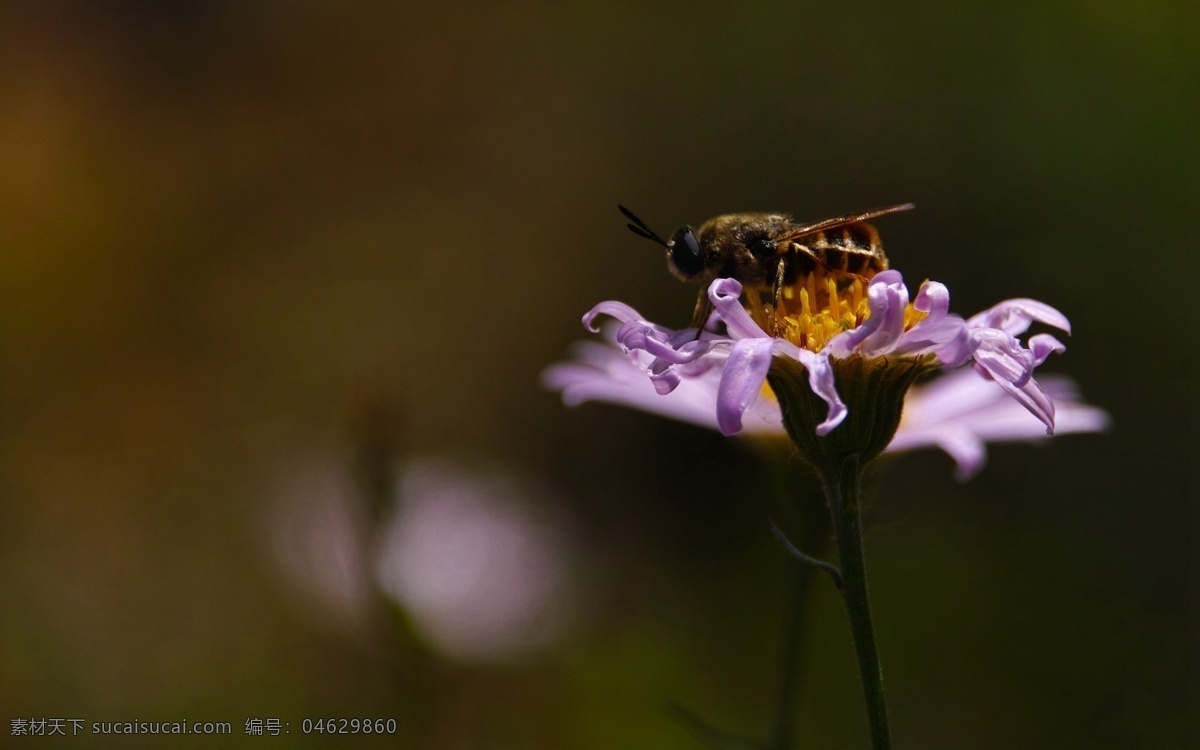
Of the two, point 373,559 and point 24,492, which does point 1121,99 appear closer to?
point 373,559

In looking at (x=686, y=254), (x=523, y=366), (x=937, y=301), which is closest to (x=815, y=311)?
(x=686, y=254)

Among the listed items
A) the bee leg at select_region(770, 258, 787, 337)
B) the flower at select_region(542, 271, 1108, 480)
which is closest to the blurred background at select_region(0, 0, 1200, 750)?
the flower at select_region(542, 271, 1108, 480)

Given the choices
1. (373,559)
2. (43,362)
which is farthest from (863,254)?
(43,362)

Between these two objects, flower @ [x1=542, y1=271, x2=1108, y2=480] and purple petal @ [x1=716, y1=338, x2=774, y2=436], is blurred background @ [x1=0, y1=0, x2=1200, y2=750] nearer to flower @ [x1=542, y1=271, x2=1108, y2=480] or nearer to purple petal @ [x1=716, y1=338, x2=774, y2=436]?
flower @ [x1=542, y1=271, x2=1108, y2=480]

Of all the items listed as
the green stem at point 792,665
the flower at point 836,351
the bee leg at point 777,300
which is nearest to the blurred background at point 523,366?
the green stem at point 792,665

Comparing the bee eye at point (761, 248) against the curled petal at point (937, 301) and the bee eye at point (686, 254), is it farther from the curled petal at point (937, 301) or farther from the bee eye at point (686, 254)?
the curled petal at point (937, 301)
